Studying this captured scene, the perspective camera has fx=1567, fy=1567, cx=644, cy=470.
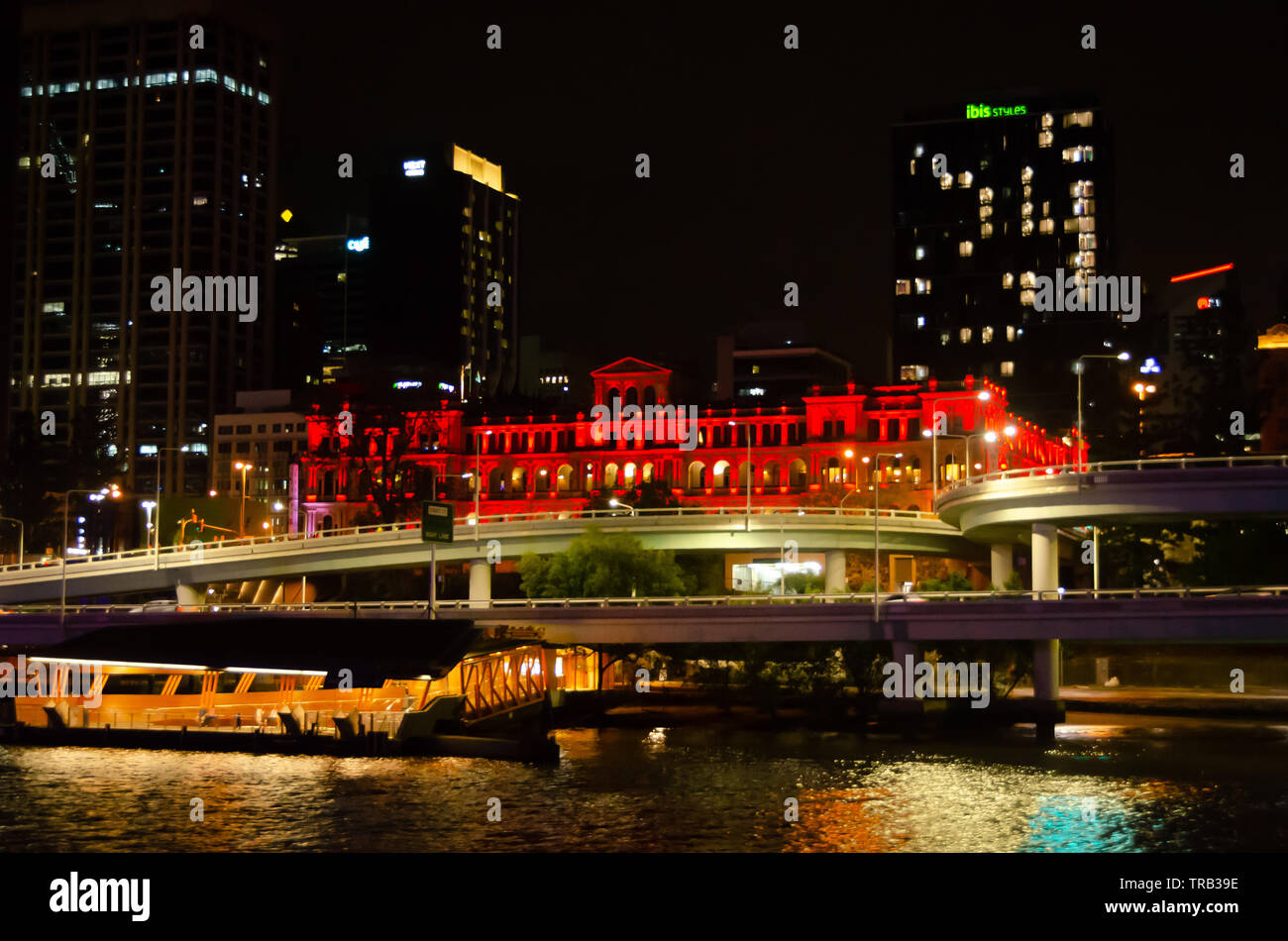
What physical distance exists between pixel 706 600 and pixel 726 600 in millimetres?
1576

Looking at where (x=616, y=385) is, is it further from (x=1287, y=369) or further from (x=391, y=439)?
(x=1287, y=369)

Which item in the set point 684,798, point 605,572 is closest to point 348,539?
point 605,572

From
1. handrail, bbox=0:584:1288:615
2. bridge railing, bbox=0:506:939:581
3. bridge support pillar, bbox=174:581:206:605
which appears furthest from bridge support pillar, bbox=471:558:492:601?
bridge support pillar, bbox=174:581:206:605

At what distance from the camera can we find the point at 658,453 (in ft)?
573

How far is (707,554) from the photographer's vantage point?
139625mm

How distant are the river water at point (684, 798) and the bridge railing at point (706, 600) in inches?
320

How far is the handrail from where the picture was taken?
82.3m

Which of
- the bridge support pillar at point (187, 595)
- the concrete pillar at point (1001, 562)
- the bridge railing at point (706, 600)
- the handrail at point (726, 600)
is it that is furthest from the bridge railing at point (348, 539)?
the concrete pillar at point (1001, 562)

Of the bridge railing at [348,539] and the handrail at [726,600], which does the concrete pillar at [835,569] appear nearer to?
the bridge railing at [348,539]

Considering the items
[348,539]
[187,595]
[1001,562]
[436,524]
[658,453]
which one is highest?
[658,453]

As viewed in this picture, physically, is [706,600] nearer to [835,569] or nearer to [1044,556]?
[1044,556]

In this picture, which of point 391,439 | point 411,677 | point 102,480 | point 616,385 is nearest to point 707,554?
point 616,385
